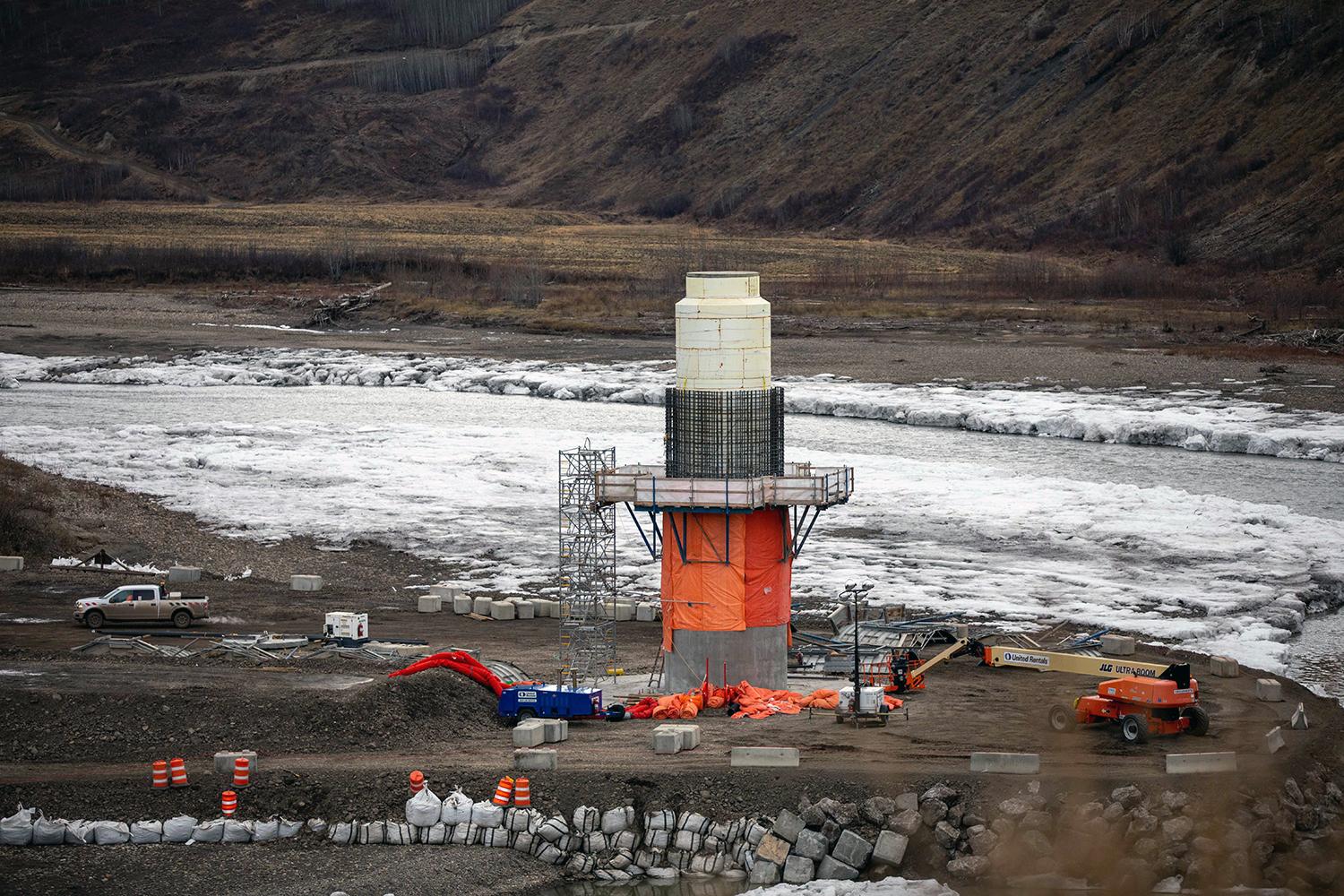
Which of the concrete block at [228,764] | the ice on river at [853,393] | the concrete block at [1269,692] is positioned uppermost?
the ice on river at [853,393]

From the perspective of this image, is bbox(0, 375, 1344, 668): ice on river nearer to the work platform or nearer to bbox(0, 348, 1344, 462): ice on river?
bbox(0, 348, 1344, 462): ice on river

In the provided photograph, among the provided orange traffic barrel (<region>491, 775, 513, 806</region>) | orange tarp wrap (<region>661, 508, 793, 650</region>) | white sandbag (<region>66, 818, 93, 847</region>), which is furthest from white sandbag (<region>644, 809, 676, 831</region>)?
white sandbag (<region>66, 818, 93, 847</region>)

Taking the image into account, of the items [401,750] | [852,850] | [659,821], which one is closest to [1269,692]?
[852,850]

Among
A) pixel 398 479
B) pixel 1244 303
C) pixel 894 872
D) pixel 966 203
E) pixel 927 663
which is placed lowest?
pixel 894 872

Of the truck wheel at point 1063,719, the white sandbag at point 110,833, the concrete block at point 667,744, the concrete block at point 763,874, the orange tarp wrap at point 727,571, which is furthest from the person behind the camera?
the orange tarp wrap at point 727,571

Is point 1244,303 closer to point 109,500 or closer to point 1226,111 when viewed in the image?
point 1226,111

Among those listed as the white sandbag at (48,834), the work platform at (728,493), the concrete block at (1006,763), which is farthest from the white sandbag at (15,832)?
the concrete block at (1006,763)

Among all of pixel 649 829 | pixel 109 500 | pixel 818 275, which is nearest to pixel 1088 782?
pixel 649 829

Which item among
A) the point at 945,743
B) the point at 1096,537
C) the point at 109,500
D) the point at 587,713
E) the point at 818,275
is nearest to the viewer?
the point at 945,743

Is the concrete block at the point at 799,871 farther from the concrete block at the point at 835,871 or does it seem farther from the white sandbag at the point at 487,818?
the white sandbag at the point at 487,818
